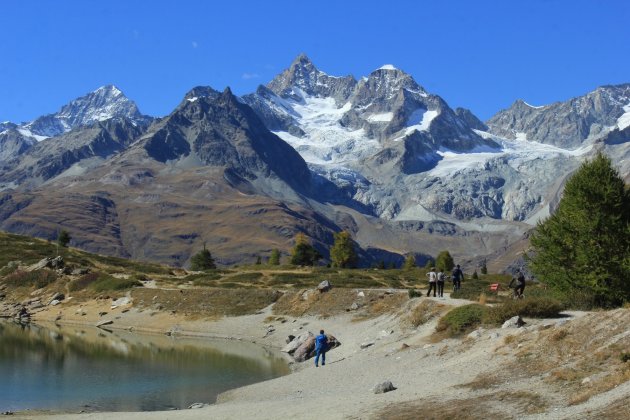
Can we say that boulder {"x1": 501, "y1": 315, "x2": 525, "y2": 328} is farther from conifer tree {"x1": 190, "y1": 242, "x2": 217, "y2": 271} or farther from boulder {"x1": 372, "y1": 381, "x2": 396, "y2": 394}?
conifer tree {"x1": 190, "y1": 242, "x2": 217, "y2": 271}

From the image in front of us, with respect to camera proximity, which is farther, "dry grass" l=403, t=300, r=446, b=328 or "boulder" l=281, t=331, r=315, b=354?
"boulder" l=281, t=331, r=315, b=354

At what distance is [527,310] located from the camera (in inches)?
1719

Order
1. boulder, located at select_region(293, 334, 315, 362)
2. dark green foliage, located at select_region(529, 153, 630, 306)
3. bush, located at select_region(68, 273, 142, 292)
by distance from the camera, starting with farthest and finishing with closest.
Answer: bush, located at select_region(68, 273, 142, 292), boulder, located at select_region(293, 334, 315, 362), dark green foliage, located at select_region(529, 153, 630, 306)

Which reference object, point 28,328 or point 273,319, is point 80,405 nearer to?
point 273,319

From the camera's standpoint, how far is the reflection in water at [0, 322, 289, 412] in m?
40.4

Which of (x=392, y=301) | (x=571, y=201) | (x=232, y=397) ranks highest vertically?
(x=571, y=201)

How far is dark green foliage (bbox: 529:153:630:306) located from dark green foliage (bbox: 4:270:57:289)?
7353cm

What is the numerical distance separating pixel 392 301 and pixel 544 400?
41.7m

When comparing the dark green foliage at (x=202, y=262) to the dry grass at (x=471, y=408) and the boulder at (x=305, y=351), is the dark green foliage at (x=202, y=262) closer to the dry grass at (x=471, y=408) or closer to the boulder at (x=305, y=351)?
the boulder at (x=305, y=351)

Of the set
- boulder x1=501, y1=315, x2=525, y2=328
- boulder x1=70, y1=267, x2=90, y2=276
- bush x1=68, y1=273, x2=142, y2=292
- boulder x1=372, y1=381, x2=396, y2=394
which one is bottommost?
boulder x1=372, y1=381, x2=396, y2=394

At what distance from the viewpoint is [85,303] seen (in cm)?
9150

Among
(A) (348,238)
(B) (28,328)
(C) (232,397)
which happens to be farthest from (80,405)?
(A) (348,238)

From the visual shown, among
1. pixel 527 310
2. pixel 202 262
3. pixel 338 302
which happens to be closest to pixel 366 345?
pixel 527 310

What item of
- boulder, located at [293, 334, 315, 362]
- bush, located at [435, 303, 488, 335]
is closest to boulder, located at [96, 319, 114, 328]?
boulder, located at [293, 334, 315, 362]
